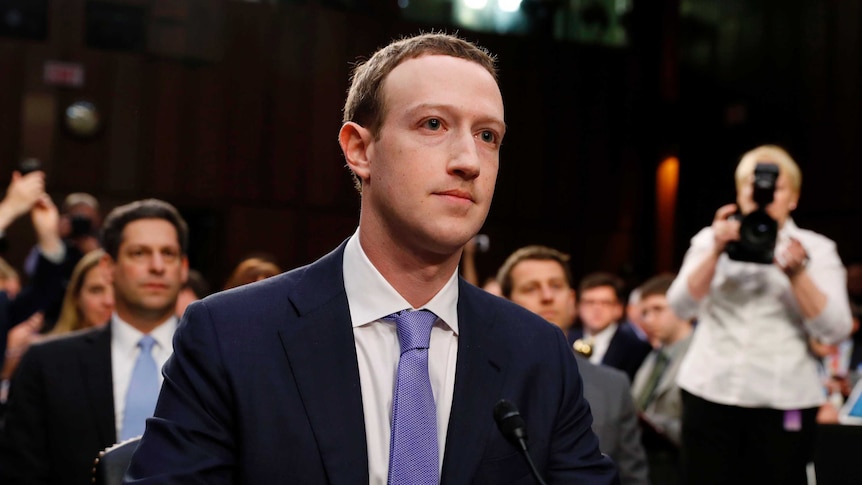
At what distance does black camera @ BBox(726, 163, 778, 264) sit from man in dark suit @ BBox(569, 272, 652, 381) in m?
2.73

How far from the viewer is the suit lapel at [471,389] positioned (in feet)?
4.75

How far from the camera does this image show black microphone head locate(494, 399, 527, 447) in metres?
1.38

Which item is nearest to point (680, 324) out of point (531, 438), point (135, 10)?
point (531, 438)

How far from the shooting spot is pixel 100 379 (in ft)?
9.85

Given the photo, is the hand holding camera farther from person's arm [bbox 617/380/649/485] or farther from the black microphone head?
the black microphone head

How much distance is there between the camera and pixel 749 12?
10.2m

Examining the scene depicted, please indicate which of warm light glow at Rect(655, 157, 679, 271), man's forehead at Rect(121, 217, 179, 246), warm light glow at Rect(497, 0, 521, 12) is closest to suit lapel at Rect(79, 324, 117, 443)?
man's forehead at Rect(121, 217, 179, 246)

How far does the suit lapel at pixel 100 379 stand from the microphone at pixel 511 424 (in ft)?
5.91

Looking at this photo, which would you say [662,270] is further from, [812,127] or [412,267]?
[412,267]

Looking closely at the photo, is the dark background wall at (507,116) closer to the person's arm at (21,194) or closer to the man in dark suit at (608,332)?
the man in dark suit at (608,332)

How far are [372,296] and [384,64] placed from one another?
36 cm

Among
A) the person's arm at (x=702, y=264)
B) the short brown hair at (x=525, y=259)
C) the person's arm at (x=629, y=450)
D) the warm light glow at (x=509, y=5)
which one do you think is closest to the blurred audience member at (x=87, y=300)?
the short brown hair at (x=525, y=259)

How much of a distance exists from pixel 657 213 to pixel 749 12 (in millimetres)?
2523

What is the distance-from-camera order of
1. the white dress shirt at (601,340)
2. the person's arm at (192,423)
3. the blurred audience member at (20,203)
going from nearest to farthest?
the person's arm at (192,423)
the blurred audience member at (20,203)
the white dress shirt at (601,340)
